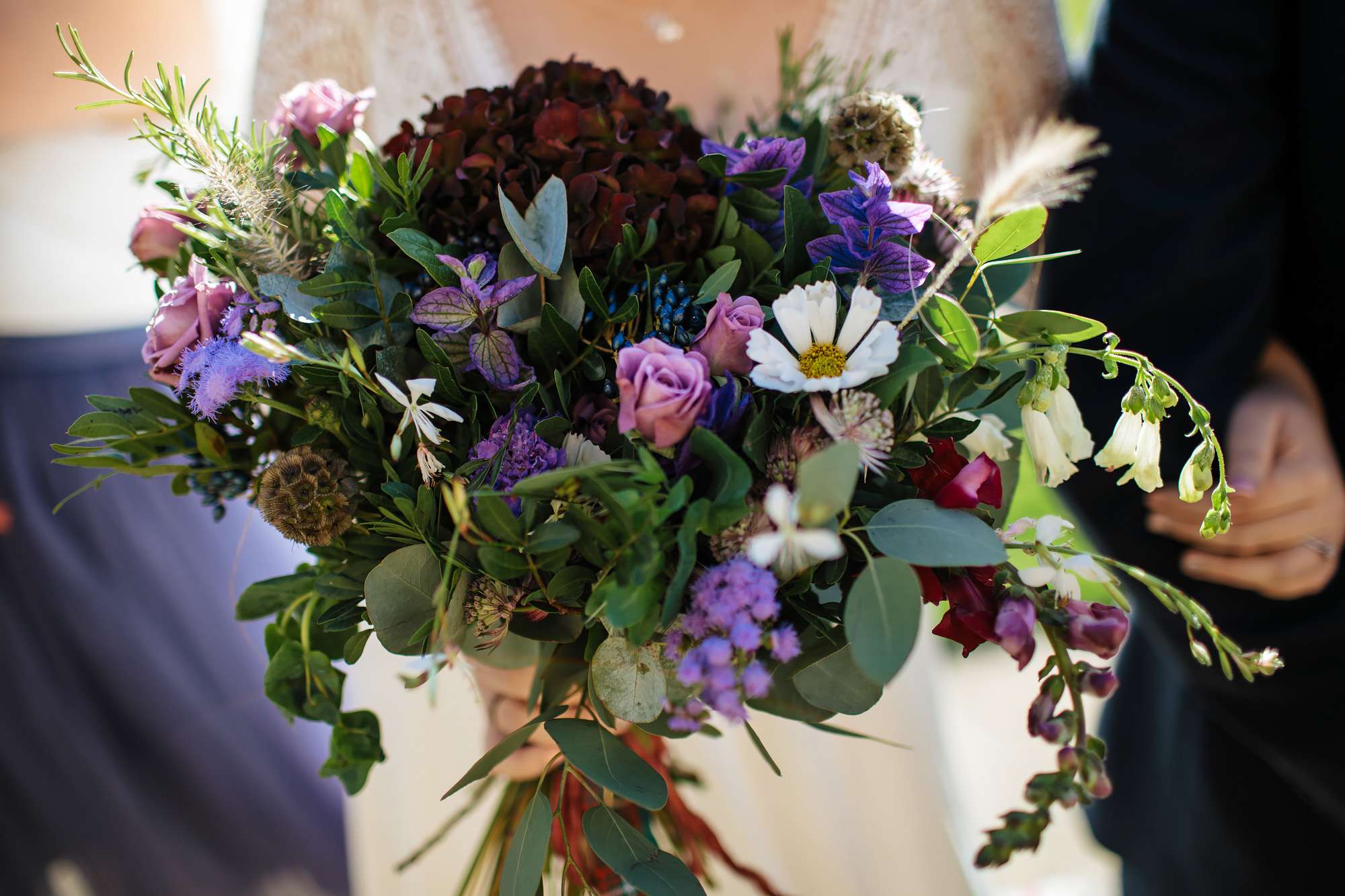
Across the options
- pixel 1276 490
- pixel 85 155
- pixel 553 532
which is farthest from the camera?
pixel 85 155

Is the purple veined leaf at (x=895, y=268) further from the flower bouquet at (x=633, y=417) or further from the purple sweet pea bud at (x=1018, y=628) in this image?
the purple sweet pea bud at (x=1018, y=628)

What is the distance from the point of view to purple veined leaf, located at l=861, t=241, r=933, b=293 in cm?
34

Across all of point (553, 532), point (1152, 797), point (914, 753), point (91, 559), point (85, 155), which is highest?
point (85, 155)

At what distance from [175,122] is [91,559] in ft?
2.86

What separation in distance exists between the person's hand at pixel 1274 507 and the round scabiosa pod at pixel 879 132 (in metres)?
0.50

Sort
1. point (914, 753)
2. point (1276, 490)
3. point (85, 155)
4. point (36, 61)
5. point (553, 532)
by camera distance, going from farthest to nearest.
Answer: point (85, 155), point (36, 61), point (914, 753), point (1276, 490), point (553, 532)

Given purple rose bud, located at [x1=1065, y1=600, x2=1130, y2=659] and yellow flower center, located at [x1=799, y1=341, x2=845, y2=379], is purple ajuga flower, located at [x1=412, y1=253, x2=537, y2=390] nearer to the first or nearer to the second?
yellow flower center, located at [x1=799, y1=341, x2=845, y2=379]

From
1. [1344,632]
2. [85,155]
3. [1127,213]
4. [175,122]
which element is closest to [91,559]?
[85,155]

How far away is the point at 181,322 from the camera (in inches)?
14.3

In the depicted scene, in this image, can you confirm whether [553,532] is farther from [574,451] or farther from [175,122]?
[175,122]

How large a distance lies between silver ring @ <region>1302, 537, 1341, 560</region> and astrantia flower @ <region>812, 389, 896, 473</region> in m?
0.66

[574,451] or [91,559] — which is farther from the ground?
[574,451]

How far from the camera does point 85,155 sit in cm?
106

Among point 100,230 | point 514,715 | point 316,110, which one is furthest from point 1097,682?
point 100,230
